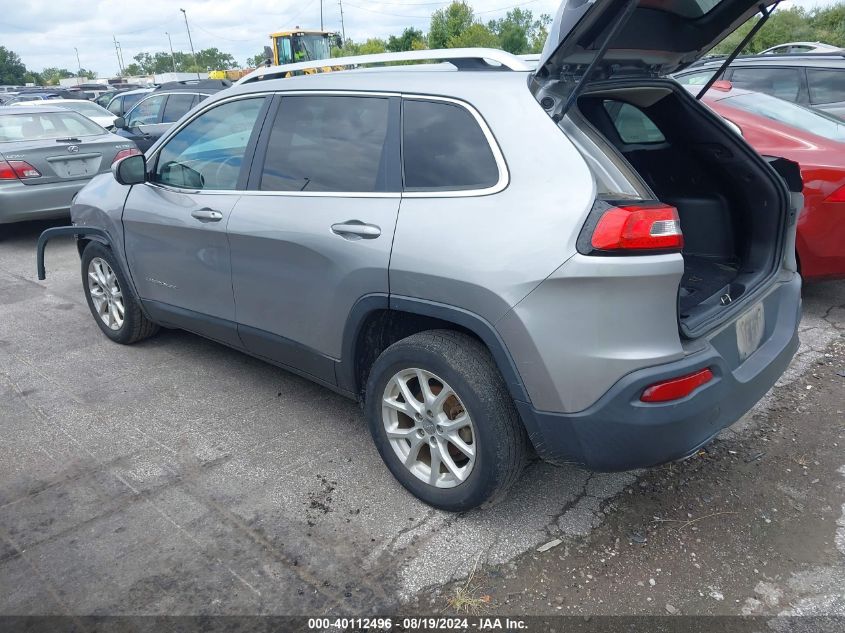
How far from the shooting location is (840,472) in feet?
10.8

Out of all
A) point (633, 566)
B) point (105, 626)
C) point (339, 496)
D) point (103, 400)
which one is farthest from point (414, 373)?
point (103, 400)

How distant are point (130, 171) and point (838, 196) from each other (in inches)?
176

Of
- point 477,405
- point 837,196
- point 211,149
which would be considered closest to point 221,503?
point 477,405

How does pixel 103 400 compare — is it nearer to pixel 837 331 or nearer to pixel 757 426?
pixel 757 426

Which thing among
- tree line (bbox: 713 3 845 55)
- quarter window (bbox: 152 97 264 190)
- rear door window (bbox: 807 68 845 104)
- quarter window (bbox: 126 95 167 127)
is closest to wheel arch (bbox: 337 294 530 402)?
quarter window (bbox: 152 97 264 190)

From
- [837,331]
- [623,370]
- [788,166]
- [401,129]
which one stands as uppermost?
[401,129]

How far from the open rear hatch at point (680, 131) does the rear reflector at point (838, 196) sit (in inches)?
63.9

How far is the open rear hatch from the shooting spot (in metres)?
2.58

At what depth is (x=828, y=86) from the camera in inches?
319

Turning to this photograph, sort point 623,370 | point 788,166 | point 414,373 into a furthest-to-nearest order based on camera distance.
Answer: point 788,166
point 414,373
point 623,370

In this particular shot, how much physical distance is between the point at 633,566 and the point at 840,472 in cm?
130

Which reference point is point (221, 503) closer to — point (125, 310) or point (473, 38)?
point (125, 310)

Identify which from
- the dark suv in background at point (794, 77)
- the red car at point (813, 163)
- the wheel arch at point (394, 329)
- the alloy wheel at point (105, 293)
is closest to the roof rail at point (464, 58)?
the wheel arch at point (394, 329)

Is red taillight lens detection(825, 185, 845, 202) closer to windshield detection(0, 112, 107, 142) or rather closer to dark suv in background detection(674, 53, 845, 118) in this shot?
dark suv in background detection(674, 53, 845, 118)
